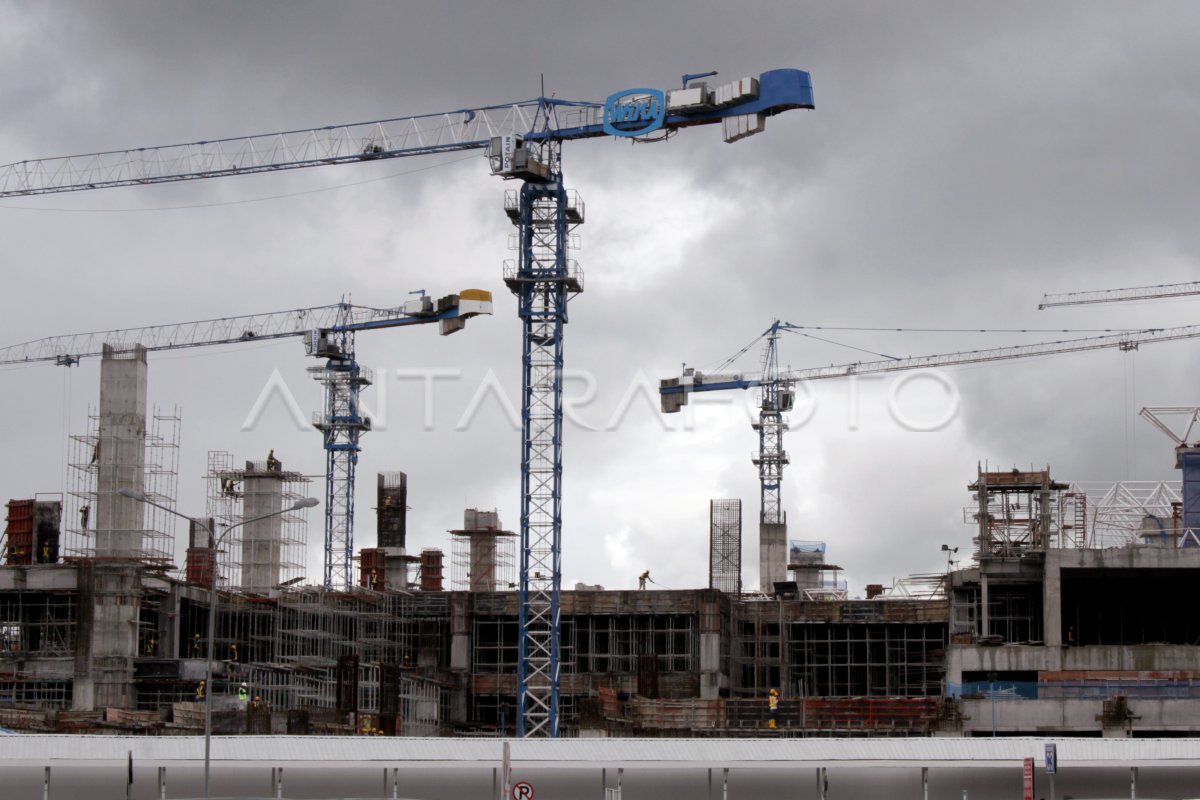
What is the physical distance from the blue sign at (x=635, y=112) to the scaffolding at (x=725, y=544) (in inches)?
1661

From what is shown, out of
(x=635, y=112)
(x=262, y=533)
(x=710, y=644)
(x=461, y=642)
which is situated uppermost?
(x=635, y=112)

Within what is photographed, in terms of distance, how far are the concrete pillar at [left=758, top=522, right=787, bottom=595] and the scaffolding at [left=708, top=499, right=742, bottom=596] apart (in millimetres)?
16737

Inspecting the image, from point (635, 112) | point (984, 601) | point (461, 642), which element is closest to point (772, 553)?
point (461, 642)

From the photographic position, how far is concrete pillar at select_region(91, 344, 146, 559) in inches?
4806

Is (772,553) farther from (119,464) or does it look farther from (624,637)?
(119,464)

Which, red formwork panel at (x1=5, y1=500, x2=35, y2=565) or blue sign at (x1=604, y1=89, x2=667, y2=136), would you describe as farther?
red formwork panel at (x1=5, y1=500, x2=35, y2=565)

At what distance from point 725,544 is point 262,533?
38.4 meters

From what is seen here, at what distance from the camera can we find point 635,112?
365ft

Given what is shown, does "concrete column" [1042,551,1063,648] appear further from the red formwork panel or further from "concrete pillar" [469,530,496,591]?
the red formwork panel

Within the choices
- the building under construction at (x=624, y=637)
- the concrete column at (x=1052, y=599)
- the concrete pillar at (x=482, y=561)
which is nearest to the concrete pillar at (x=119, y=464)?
the building under construction at (x=624, y=637)

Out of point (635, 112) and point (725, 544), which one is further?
point (725, 544)

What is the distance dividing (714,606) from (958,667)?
24060mm

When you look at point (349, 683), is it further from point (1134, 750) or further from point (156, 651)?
point (1134, 750)

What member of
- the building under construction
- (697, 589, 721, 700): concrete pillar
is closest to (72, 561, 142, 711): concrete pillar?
the building under construction
